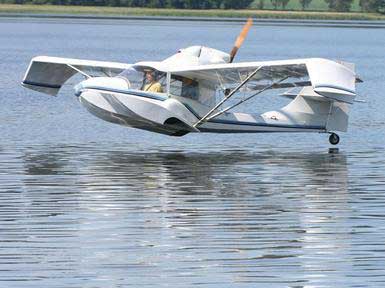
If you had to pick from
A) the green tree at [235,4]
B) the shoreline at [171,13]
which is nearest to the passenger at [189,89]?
the shoreline at [171,13]

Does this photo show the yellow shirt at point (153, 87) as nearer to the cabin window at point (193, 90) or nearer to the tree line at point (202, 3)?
the cabin window at point (193, 90)

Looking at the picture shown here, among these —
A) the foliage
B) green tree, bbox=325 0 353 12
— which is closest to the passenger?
green tree, bbox=325 0 353 12

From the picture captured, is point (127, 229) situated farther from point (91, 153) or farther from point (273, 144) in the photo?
point (273, 144)

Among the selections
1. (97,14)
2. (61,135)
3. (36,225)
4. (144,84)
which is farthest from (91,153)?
(97,14)

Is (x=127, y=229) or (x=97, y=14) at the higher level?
(x=127, y=229)

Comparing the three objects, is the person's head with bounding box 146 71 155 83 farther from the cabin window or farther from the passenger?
the passenger

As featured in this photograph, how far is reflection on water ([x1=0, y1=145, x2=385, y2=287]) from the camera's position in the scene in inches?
601

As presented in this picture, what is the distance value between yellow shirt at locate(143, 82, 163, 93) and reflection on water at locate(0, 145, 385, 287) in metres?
1.35

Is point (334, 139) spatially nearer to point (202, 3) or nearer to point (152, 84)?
point (152, 84)

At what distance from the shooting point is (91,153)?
87.1 ft

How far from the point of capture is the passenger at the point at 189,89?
91.2 ft

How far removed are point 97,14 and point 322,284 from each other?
143416 millimetres

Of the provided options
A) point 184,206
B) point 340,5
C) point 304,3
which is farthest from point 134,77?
point 304,3

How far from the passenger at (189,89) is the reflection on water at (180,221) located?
1.62 meters
